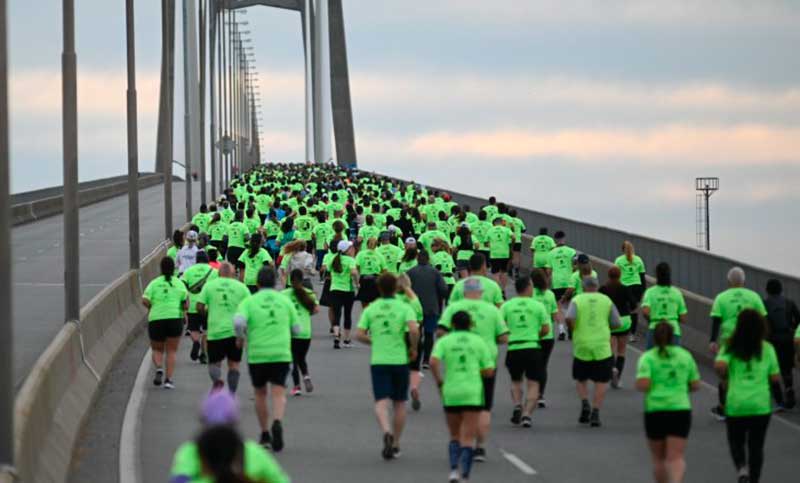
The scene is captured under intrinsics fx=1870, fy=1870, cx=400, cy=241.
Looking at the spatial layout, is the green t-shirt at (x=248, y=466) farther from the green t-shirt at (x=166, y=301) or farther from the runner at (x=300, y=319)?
the green t-shirt at (x=166, y=301)

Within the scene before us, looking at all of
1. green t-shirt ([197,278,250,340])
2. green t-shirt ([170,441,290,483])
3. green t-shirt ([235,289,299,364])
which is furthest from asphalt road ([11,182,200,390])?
green t-shirt ([170,441,290,483])

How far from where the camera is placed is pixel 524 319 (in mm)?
17062

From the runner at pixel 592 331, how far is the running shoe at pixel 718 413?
1692 mm

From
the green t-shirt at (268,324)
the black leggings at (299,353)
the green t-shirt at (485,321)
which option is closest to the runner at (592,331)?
the green t-shirt at (485,321)

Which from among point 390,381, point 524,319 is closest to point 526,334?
point 524,319

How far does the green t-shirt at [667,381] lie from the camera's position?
524 inches

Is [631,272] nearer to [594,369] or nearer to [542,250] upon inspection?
[542,250]

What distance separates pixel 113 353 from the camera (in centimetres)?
2348

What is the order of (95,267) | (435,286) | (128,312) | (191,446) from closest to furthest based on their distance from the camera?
(191,446), (435,286), (128,312), (95,267)

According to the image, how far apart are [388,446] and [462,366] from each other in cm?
212

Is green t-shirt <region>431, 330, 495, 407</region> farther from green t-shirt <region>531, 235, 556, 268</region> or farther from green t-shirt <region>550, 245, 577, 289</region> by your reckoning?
green t-shirt <region>531, 235, 556, 268</region>

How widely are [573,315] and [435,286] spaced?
2753mm

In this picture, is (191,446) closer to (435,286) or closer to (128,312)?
(435,286)

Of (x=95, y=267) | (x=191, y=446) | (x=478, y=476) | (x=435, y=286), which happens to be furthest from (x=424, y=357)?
(x=95, y=267)
